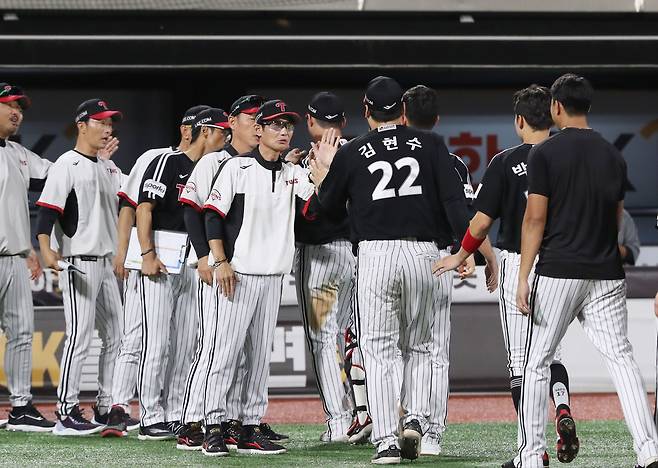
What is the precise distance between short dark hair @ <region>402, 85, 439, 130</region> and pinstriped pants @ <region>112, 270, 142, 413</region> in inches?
72.2

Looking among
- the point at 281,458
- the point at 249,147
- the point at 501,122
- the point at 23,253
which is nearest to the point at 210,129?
the point at 249,147

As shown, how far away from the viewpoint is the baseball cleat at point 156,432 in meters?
6.59

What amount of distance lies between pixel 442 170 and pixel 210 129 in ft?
5.96

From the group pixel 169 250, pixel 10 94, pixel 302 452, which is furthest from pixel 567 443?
pixel 10 94

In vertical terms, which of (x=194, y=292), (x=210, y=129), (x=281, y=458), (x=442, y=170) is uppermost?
(x=210, y=129)

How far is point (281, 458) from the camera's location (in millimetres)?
5793

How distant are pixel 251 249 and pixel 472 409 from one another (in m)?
3.23

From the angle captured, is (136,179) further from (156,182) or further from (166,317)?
(166,317)

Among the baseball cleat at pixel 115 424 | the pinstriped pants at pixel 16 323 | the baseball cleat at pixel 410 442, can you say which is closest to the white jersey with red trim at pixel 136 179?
the pinstriped pants at pixel 16 323

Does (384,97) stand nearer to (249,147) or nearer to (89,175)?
(249,147)

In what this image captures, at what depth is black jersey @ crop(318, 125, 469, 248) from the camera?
5.32 metres

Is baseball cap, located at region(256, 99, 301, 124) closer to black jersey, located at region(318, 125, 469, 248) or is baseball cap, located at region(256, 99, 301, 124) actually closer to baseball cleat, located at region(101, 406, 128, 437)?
black jersey, located at region(318, 125, 469, 248)

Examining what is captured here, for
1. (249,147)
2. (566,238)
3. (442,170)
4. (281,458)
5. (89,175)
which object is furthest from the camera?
(89,175)

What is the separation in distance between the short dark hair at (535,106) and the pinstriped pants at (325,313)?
4.22 ft
